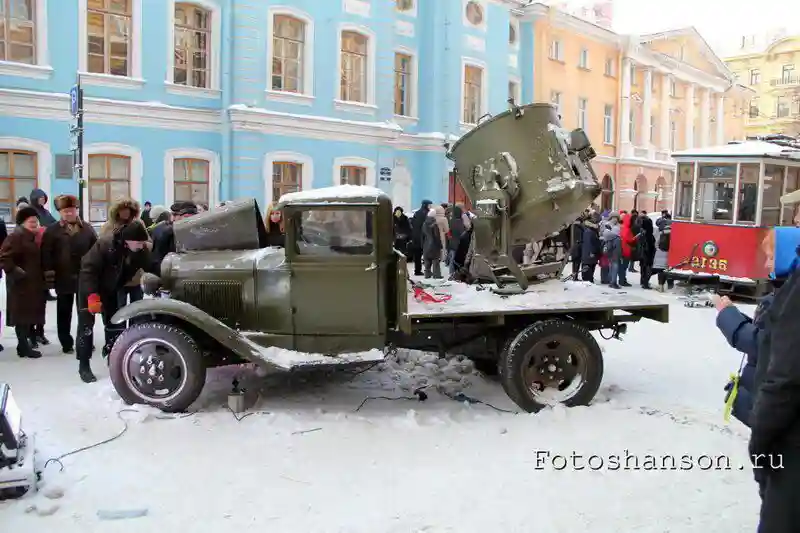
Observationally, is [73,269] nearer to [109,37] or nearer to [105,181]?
[105,181]

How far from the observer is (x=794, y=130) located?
49375 mm

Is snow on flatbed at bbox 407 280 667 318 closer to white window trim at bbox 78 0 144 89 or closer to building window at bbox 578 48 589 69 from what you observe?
white window trim at bbox 78 0 144 89

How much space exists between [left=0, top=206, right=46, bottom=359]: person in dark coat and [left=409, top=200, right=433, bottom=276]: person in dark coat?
8.61 m

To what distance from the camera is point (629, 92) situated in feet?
109

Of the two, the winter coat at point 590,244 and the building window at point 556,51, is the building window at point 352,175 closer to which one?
the winter coat at point 590,244

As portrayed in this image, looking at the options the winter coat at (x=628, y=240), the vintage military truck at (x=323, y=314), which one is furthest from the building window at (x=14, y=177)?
the winter coat at (x=628, y=240)

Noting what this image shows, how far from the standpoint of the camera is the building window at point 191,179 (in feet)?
57.0

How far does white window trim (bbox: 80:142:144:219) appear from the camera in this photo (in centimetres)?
1581

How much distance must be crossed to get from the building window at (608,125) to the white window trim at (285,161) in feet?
59.9

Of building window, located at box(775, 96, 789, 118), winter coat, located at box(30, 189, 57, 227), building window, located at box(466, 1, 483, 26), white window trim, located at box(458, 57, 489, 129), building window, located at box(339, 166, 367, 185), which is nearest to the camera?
winter coat, located at box(30, 189, 57, 227)

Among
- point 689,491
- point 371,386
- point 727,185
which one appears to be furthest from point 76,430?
point 727,185

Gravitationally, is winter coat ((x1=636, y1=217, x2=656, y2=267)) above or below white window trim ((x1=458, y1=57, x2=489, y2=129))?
below

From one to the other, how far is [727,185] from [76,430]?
12.6m

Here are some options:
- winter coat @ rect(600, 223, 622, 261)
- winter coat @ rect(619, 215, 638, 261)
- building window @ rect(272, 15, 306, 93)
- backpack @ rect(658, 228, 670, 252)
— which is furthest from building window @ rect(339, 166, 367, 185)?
backpack @ rect(658, 228, 670, 252)
